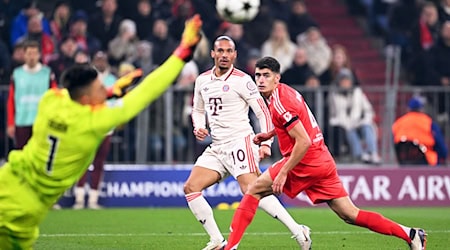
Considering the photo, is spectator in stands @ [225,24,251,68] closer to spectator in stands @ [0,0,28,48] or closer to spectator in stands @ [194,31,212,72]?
spectator in stands @ [194,31,212,72]

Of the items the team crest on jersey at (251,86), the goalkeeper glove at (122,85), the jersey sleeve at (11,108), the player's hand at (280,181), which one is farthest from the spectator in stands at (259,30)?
the goalkeeper glove at (122,85)

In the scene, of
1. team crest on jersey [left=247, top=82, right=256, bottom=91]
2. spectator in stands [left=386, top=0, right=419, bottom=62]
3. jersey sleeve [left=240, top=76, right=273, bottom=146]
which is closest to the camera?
jersey sleeve [left=240, top=76, right=273, bottom=146]

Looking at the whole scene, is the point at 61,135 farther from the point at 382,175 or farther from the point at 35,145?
the point at 382,175

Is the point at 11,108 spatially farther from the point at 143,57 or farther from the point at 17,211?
the point at 17,211

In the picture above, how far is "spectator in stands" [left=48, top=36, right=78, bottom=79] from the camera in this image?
67.9ft

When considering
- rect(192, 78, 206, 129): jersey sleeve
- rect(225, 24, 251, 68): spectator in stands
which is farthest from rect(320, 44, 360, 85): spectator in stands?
rect(192, 78, 206, 129): jersey sleeve

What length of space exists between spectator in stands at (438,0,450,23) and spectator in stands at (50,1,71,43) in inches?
335

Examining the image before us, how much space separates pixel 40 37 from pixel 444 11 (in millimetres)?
9491

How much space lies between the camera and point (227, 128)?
13.2m

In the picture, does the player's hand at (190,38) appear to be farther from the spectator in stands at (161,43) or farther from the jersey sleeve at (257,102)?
the spectator in stands at (161,43)

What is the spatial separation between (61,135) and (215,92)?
178 inches

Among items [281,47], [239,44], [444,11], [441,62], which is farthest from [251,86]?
[444,11]

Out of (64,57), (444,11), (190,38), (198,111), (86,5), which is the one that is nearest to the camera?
(190,38)

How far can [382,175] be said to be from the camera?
20891 millimetres
